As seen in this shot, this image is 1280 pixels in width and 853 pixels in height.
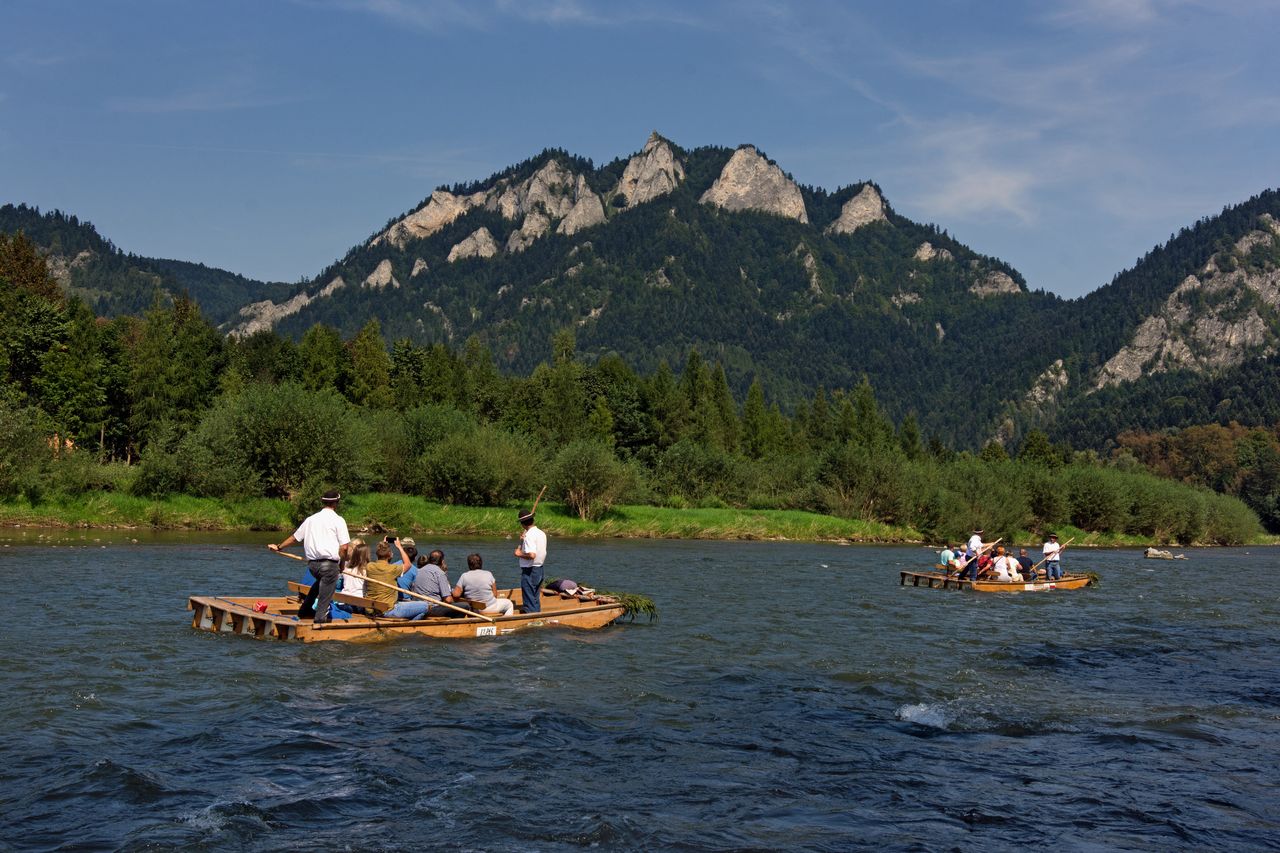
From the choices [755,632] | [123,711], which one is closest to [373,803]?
[123,711]

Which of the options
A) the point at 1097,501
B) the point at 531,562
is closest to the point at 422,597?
the point at 531,562

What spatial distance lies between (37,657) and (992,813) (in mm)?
18409

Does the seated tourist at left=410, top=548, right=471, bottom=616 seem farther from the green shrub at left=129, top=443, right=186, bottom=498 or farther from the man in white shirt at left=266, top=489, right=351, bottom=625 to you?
the green shrub at left=129, top=443, right=186, bottom=498

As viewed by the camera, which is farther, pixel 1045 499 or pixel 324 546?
pixel 1045 499

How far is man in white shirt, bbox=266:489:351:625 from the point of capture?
75.1 feet

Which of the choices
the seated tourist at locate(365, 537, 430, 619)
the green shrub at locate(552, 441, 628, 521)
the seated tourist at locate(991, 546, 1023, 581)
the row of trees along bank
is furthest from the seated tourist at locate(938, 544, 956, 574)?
the row of trees along bank

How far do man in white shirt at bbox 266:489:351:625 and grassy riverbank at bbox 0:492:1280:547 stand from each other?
3916 cm

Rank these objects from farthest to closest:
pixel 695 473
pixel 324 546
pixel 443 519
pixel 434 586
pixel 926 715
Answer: pixel 695 473 → pixel 443 519 → pixel 434 586 → pixel 324 546 → pixel 926 715

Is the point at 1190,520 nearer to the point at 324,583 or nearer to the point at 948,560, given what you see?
the point at 948,560

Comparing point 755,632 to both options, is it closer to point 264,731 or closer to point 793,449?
point 264,731

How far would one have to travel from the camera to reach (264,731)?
16172 millimetres

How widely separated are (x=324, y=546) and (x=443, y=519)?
49834mm

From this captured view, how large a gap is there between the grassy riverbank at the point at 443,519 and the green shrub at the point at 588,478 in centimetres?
130

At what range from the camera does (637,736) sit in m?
16.7
